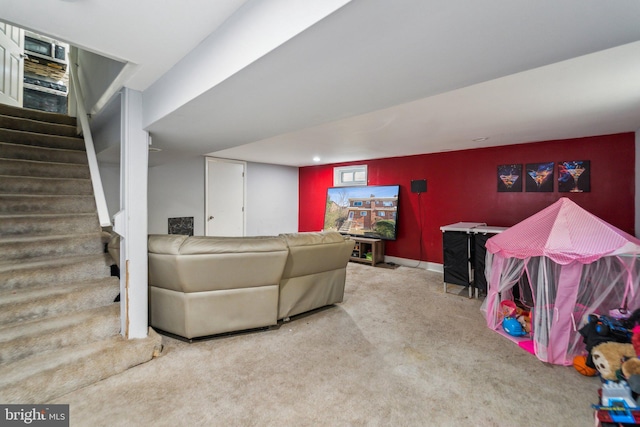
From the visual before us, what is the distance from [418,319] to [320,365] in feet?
4.58

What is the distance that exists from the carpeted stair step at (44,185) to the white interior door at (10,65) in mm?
1934

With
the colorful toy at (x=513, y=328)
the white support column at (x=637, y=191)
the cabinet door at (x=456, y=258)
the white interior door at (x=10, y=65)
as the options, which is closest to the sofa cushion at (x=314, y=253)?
the cabinet door at (x=456, y=258)

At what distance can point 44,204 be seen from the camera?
8.59 feet

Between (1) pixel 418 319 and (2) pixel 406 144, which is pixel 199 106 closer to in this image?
(1) pixel 418 319

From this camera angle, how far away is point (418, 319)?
299cm

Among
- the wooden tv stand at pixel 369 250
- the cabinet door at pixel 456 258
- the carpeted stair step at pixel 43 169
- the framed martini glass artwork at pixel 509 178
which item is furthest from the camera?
the wooden tv stand at pixel 369 250

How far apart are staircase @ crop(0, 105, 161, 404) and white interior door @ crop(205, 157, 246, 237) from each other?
2620mm

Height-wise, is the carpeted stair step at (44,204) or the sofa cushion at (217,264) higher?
the carpeted stair step at (44,204)

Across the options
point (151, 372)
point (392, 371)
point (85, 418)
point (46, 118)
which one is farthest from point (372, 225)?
point (46, 118)

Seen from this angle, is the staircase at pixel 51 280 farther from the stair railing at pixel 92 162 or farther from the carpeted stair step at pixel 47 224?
the stair railing at pixel 92 162

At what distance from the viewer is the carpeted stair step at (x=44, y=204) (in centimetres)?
248

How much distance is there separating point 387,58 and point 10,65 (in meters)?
5.44

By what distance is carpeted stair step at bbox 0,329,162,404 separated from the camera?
1.59 meters

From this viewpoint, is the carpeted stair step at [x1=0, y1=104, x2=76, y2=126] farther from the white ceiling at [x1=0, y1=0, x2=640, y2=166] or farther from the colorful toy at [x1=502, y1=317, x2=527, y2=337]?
the colorful toy at [x1=502, y1=317, x2=527, y2=337]
